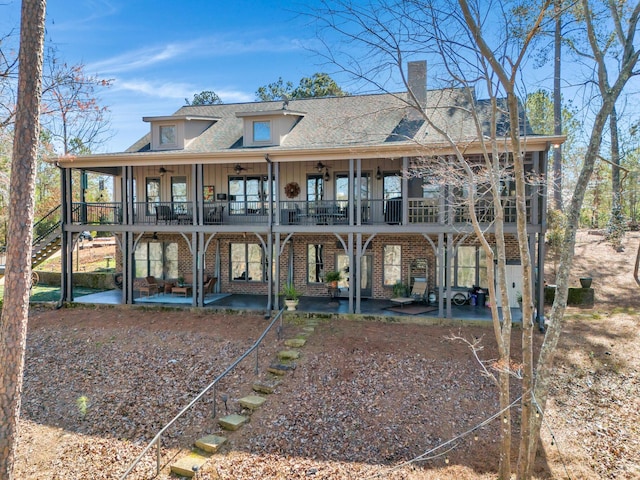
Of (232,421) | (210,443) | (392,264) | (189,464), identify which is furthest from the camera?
(392,264)

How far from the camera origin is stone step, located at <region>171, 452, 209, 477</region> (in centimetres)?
723

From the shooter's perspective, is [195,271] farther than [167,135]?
No

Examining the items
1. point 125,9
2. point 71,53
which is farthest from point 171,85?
point 71,53

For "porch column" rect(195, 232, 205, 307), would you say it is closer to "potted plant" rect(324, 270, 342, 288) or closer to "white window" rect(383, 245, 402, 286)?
"potted plant" rect(324, 270, 342, 288)

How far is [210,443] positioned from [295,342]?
4097 mm

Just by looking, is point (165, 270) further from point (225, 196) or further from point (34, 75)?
point (34, 75)

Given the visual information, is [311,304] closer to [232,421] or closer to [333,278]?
[333,278]

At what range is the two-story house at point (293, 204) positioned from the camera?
45.1 feet

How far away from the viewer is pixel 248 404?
903cm

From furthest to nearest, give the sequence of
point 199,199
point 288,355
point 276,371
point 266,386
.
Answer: point 199,199 → point 288,355 → point 276,371 → point 266,386

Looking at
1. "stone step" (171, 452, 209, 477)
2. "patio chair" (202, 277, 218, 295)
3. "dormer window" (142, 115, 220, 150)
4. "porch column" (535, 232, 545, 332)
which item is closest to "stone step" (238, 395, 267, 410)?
"stone step" (171, 452, 209, 477)

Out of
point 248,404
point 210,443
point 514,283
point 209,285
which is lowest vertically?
point 210,443

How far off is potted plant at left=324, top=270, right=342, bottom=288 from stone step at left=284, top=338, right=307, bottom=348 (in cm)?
394

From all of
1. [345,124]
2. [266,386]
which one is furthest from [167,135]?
[266,386]
